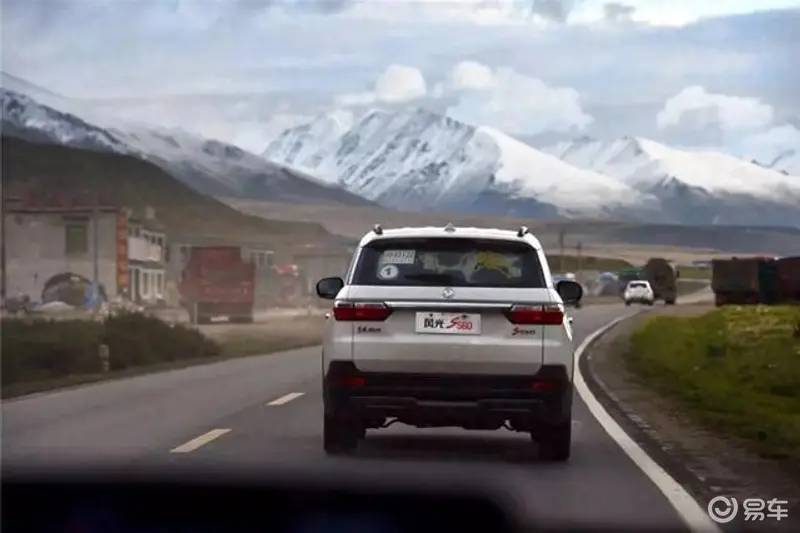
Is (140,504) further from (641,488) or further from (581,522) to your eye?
(641,488)

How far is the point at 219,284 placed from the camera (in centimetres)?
4294

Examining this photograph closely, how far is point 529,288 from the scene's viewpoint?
439 inches

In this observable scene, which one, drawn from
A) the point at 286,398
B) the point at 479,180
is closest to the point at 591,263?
the point at 479,180

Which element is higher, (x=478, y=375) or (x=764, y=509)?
(x=478, y=375)

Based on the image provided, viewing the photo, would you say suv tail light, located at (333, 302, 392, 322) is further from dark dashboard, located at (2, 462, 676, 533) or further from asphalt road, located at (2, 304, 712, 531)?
dark dashboard, located at (2, 462, 676, 533)

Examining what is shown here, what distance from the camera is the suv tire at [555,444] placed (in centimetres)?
1165

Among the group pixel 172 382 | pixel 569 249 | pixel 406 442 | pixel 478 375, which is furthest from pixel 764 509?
pixel 569 249

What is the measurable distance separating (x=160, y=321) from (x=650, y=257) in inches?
807

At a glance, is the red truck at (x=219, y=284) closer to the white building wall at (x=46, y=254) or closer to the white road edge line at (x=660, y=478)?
→ the white building wall at (x=46, y=254)

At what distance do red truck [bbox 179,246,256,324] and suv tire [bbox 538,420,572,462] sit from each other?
30.2m

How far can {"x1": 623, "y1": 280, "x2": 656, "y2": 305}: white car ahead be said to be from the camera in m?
62.8

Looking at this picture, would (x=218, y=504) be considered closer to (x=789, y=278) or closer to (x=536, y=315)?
(x=536, y=315)

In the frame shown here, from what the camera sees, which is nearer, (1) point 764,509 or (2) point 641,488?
(1) point 764,509

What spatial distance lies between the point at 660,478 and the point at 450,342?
179 centimetres
